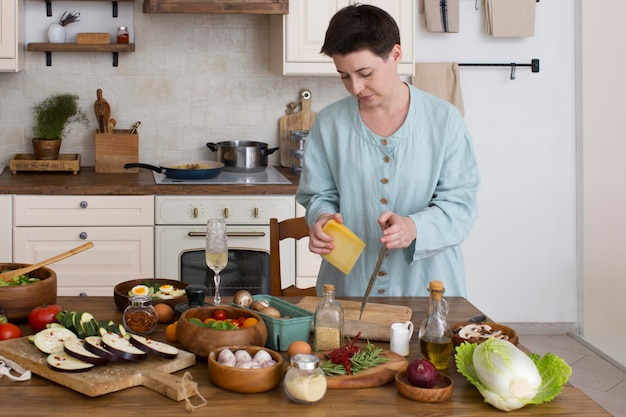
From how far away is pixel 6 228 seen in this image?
4.19 m

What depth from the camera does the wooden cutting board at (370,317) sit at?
2.25 metres

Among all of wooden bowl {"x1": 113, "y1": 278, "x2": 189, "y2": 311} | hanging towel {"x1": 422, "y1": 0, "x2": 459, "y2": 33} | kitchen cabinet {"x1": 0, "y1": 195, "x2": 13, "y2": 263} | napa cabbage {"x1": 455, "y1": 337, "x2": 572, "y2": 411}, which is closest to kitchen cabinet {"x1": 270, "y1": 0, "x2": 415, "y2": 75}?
hanging towel {"x1": 422, "y1": 0, "x2": 459, "y2": 33}

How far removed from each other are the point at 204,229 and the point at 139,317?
207cm

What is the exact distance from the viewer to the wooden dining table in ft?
5.87

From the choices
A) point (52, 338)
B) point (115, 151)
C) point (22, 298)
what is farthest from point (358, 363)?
point (115, 151)

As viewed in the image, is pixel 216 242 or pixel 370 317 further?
pixel 216 242

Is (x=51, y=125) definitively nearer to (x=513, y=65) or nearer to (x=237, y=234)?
(x=237, y=234)

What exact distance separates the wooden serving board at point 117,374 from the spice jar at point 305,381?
0.67 ft

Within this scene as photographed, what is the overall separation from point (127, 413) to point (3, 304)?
72 cm

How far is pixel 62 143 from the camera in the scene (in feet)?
16.0

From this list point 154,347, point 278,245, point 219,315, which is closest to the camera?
point 154,347

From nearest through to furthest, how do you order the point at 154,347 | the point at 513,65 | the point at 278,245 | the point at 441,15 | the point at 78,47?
the point at 154,347 < the point at 278,245 < the point at 78,47 < the point at 441,15 < the point at 513,65

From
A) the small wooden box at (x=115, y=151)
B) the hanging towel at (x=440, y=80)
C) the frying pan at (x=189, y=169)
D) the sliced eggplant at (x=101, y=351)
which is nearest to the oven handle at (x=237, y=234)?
the frying pan at (x=189, y=169)

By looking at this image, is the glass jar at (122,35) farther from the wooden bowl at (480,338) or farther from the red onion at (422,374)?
the red onion at (422,374)
